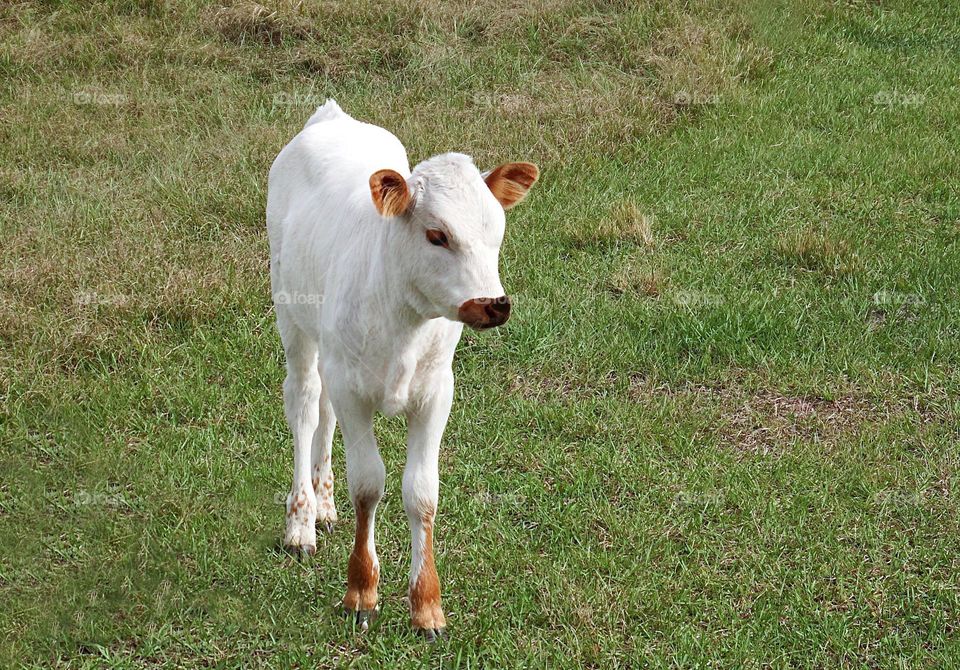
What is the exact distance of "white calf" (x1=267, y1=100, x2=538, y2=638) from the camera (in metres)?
3.60

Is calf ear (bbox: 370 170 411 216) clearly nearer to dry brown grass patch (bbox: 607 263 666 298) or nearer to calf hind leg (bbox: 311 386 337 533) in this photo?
calf hind leg (bbox: 311 386 337 533)

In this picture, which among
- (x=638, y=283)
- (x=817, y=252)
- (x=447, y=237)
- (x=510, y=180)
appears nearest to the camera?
(x=447, y=237)

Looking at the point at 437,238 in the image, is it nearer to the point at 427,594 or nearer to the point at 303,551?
the point at 427,594

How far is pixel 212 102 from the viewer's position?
10055 mm

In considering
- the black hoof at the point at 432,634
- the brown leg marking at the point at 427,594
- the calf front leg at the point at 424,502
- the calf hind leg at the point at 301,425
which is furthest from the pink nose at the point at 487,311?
the calf hind leg at the point at 301,425

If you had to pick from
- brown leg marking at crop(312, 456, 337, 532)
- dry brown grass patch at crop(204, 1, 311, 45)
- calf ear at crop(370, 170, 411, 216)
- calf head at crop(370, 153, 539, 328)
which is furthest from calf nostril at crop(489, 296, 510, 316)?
dry brown grass patch at crop(204, 1, 311, 45)

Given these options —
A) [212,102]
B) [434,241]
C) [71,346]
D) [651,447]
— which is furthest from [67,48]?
[434,241]

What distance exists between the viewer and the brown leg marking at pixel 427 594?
427 centimetres

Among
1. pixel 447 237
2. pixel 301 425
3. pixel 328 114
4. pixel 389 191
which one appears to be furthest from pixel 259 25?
pixel 447 237

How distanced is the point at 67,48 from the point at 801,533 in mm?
8893

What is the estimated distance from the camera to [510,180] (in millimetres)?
3867

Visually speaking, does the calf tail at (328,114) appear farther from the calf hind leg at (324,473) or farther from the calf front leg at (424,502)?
the calf front leg at (424,502)

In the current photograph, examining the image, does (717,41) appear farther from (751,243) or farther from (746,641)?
(746,641)

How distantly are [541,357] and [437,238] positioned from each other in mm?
2904
